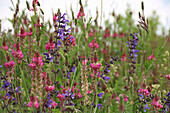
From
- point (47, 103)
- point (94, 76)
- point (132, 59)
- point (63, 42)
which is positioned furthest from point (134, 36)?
point (47, 103)

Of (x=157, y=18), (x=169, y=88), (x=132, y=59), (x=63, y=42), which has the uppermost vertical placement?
(x=157, y=18)

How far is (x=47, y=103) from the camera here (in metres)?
1.29

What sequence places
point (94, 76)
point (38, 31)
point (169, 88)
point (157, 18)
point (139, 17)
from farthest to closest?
point (157, 18), point (169, 88), point (38, 31), point (139, 17), point (94, 76)

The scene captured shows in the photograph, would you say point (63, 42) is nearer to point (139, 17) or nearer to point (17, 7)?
point (17, 7)

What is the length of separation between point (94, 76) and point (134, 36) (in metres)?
0.75

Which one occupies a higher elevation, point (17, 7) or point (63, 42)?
point (17, 7)

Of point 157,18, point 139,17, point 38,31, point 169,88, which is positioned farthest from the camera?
point 157,18

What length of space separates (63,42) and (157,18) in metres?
7.91

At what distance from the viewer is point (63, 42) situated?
150cm

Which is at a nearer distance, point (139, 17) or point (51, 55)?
point (139, 17)

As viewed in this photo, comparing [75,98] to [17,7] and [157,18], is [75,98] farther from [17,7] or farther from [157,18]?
[157,18]

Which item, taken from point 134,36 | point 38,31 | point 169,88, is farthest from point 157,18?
point 38,31

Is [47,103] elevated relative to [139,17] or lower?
lower

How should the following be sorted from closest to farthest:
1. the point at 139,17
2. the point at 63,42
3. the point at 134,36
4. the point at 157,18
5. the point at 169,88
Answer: the point at 139,17 < the point at 63,42 < the point at 134,36 < the point at 169,88 < the point at 157,18
